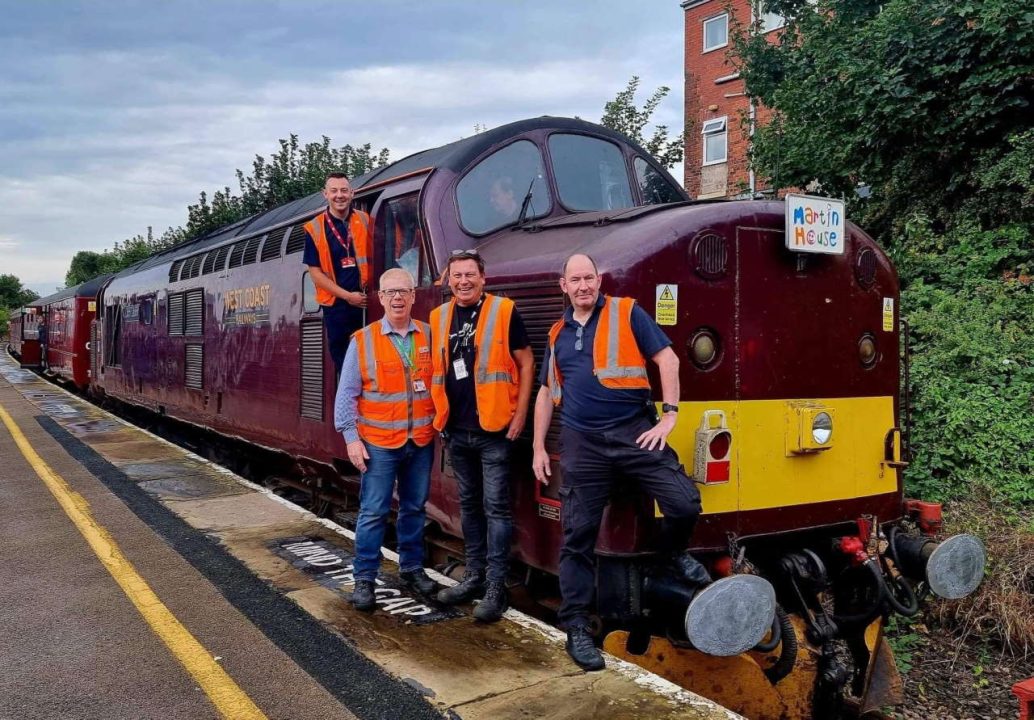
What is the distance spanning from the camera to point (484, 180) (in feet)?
17.1

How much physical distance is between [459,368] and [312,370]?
265 centimetres

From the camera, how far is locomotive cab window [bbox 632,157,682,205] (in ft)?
18.7

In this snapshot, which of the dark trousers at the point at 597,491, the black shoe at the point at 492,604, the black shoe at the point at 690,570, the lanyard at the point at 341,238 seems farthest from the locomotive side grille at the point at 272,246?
the black shoe at the point at 690,570

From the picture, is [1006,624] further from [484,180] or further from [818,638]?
[484,180]

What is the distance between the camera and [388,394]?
4.59m

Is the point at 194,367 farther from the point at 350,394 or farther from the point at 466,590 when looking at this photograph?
the point at 466,590

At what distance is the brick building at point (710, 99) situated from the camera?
21.8 metres

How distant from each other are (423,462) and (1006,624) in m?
4.28

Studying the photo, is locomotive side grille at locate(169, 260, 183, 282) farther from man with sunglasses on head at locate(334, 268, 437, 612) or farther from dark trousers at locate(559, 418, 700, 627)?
dark trousers at locate(559, 418, 700, 627)

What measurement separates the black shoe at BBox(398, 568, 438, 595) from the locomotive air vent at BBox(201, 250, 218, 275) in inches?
228

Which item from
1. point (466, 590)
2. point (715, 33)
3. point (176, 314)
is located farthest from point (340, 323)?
point (715, 33)

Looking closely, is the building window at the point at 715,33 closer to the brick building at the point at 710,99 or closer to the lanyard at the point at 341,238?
the brick building at the point at 710,99

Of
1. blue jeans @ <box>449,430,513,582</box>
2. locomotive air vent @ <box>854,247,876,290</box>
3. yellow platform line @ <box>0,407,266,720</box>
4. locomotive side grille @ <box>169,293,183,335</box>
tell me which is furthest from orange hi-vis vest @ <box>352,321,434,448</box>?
locomotive side grille @ <box>169,293,183,335</box>

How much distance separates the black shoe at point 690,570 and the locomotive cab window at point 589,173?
230cm
